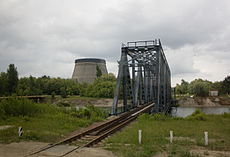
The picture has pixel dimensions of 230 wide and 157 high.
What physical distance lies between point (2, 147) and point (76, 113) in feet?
36.9

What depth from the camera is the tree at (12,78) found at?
67.8 m

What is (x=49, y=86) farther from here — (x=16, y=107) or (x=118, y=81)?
(x=16, y=107)

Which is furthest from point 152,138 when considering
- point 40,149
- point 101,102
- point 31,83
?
point 31,83

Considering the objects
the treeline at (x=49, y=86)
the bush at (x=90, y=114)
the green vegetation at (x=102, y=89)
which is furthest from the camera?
the green vegetation at (x=102, y=89)

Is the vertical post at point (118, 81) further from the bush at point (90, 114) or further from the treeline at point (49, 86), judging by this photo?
the treeline at point (49, 86)

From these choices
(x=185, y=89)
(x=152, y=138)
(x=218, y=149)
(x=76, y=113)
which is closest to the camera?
(x=218, y=149)

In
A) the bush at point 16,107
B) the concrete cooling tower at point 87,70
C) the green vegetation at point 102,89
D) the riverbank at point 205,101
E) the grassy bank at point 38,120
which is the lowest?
the riverbank at point 205,101

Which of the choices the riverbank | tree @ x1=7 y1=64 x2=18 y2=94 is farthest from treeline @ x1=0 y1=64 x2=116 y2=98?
the riverbank

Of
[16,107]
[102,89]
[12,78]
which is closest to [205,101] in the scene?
[102,89]

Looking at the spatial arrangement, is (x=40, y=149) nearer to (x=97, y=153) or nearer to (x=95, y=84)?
(x=97, y=153)

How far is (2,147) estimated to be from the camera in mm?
10203

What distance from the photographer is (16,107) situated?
2005cm

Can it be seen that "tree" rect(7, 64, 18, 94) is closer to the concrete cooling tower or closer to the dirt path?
the concrete cooling tower

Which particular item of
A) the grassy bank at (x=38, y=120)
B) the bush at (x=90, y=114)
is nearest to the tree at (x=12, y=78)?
the grassy bank at (x=38, y=120)
